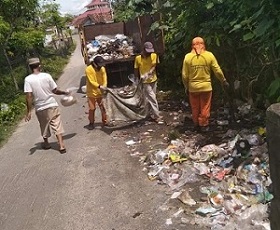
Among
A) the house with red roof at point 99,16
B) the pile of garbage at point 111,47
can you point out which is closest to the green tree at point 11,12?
the house with red roof at point 99,16

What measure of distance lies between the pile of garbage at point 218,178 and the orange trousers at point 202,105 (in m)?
0.31

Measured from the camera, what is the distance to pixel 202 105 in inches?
244

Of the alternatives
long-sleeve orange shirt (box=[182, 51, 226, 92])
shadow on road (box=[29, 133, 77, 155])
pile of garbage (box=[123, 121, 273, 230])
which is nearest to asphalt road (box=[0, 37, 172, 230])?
shadow on road (box=[29, 133, 77, 155])

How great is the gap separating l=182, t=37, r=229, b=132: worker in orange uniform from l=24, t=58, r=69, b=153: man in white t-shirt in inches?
87.6

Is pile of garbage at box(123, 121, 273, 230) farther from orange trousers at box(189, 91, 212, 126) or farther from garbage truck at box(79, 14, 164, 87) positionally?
garbage truck at box(79, 14, 164, 87)

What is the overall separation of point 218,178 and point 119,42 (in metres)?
8.49

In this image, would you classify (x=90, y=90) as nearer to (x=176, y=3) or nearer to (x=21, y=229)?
(x=176, y=3)

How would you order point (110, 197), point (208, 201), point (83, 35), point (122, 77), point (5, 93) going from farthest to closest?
point (5, 93) < point (83, 35) < point (122, 77) < point (110, 197) < point (208, 201)

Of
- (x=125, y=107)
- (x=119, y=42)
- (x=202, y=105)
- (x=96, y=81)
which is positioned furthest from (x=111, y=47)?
(x=202, y=105)

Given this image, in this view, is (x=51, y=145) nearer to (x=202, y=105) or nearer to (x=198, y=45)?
(x=202, y=105)

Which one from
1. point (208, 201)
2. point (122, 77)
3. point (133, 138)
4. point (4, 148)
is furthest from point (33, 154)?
point (122, 77)

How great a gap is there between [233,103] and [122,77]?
16.9 ft

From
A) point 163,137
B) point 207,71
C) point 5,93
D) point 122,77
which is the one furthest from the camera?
point 5,93

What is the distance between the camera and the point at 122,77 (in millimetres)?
11414
